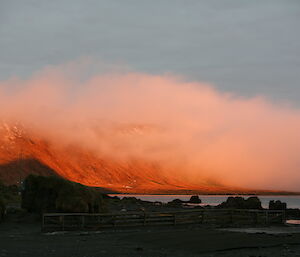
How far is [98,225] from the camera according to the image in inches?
1294

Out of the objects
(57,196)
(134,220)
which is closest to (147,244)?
(134,220)

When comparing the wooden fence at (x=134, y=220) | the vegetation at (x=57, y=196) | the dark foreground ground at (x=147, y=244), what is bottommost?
the dark foreground ground at (x=147, y=244)

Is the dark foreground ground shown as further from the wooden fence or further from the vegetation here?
the vegetation

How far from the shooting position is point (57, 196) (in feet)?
124

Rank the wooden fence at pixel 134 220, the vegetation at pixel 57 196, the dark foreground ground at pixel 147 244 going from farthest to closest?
the vegetation at pixel 57 196, the wooden fence at pixel 134 220, the dark foreground ground at pixel 147 244

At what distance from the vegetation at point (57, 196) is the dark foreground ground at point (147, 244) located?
591 cm

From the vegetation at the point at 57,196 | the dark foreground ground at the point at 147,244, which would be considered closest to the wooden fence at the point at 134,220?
the dark foreground ground at the point at 147,244

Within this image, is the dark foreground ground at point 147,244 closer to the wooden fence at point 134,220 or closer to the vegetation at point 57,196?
the wooden fence at point 134,220

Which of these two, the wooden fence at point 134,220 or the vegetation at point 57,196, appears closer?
the wooden fence at point 134,220

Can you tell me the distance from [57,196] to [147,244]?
1482 centimetres

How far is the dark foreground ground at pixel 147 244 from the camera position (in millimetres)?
21641

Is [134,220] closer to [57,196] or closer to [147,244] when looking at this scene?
[57,196]

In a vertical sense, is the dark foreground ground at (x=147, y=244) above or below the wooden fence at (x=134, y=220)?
below

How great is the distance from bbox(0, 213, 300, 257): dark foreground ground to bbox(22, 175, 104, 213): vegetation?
5.91 m
